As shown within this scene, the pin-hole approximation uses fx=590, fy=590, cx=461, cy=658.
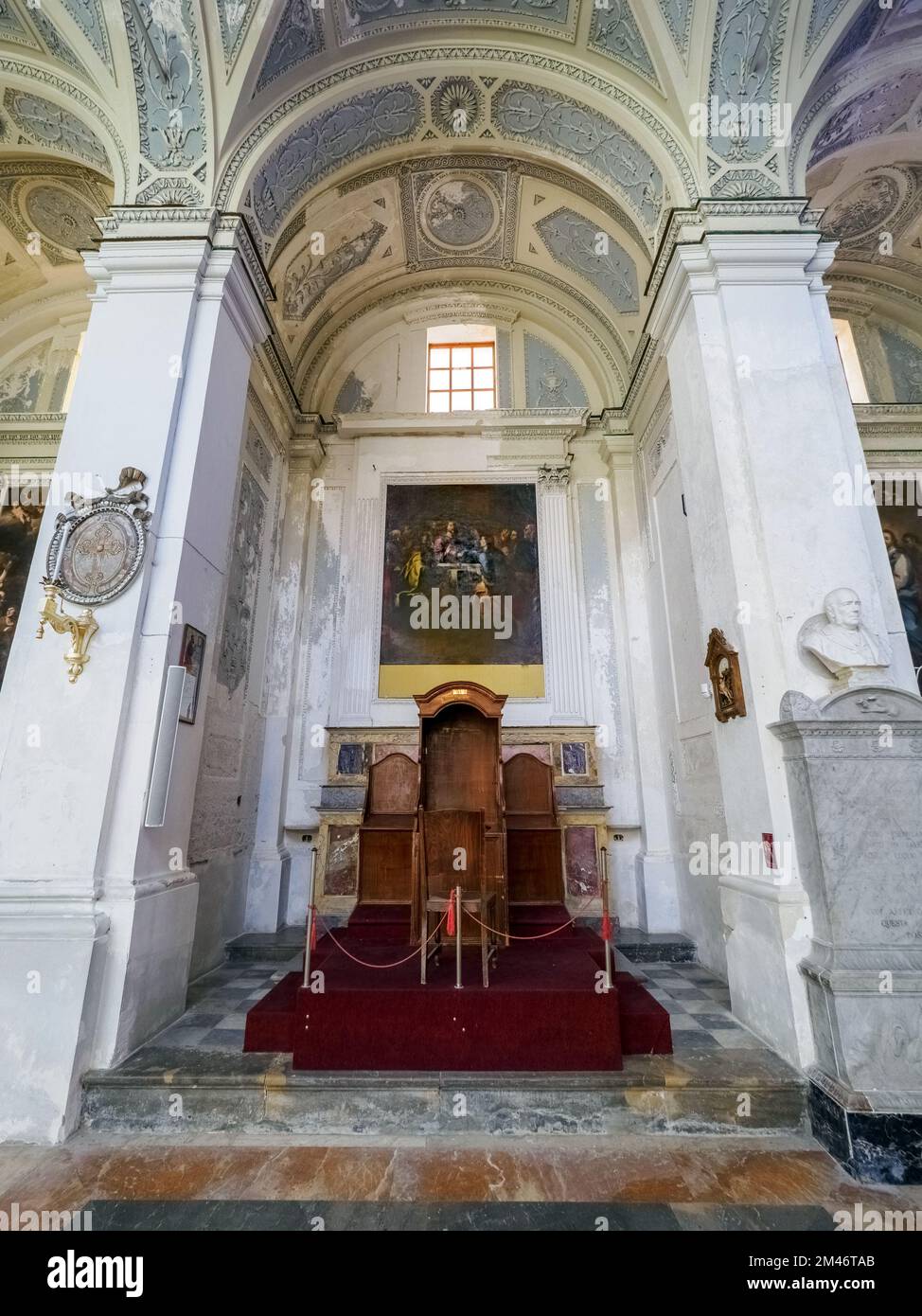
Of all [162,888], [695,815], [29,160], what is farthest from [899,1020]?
[29,160]

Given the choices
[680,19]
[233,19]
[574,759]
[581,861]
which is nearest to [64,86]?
[233,19]

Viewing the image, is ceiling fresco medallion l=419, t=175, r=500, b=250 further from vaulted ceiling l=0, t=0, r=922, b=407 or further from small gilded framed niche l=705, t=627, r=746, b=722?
small gilded framed niche l=705, t=627, r=746, b=722

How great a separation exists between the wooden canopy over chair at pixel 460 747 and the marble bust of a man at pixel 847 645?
114 inches

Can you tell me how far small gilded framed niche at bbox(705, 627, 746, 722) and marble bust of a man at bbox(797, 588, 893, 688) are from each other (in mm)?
466

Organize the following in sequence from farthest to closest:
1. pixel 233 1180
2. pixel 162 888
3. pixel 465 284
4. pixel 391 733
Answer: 1. pixel 465 284
2. pixel 391 733
3. pixel 162 888
4. pixel 233 1180

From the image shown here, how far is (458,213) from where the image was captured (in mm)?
7352

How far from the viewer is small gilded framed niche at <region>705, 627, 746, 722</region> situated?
4090 mm

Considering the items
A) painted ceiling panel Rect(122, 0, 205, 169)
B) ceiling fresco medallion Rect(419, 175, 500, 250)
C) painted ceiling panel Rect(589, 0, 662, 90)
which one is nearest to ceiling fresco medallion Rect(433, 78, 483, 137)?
ceiling fresco medallion Rect(419, 175, 500, 250)

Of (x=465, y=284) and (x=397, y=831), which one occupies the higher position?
(x=465, y=284)

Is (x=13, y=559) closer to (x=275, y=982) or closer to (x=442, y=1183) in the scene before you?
(x=275, y=982)

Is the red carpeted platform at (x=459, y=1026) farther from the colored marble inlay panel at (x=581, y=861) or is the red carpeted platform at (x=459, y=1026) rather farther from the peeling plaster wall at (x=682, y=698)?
the colored marble inlay panel at (x=581, y=861)

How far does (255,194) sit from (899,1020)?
7670mm
